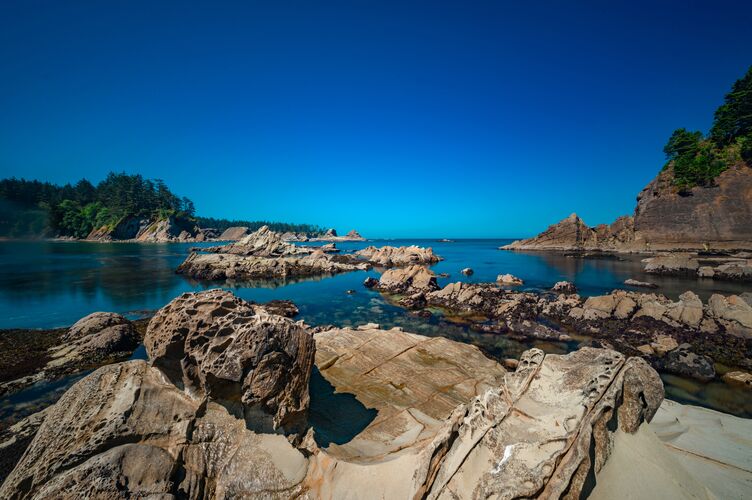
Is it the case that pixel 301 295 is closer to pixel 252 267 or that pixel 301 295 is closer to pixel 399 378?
pixel 252 267

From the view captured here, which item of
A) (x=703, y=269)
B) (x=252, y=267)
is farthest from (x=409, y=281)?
(x=703, y=269)

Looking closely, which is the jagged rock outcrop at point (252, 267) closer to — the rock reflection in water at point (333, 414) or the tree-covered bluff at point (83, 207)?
the rock reflection in water at point (333, 414)

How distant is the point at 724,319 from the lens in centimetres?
1677

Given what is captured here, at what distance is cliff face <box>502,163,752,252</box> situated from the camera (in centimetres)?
5372

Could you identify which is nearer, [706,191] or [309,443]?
[309,443]

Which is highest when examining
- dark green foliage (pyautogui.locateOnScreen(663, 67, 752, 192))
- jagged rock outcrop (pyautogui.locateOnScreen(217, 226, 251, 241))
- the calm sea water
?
dark green foliage (pyautogui.locateOnScreen(663, 67, 752, 192))

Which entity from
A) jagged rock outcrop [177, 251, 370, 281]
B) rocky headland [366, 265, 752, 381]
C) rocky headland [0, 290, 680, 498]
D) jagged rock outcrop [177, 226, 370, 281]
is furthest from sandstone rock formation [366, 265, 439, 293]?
rocky headland [0, 290, 680, 498]

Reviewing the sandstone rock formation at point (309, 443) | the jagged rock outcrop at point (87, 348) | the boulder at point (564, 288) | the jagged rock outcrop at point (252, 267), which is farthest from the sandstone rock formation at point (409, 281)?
the sandstone rock formation at point (309, 443)

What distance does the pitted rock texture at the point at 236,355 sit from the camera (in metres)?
5.14

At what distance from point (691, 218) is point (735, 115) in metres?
20.1

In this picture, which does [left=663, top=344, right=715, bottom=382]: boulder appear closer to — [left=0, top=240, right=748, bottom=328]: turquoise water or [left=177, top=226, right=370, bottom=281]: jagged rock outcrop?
[left=0, top=240, right=748, bottom=328]: turquoise water

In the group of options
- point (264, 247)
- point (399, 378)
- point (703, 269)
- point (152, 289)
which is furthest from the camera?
point (264, 247)

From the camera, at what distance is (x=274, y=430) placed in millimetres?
5273

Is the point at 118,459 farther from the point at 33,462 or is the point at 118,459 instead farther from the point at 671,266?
the point at 671,266
